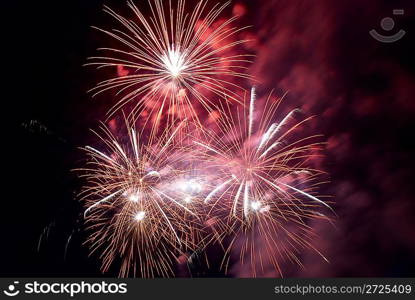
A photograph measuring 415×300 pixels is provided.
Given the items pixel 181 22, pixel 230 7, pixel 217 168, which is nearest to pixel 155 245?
pixel 217 168

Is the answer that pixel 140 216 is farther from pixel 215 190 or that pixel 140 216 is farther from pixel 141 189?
pixel 215 190

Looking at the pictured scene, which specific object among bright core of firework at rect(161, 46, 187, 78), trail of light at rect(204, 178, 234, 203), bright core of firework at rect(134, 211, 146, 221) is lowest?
bright core of firework at rect(134, 211, 146, 221)

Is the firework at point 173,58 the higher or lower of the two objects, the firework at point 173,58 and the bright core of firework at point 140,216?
the higher

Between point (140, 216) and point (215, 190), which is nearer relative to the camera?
point (215, 190)

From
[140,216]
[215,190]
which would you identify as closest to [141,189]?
[140,216]

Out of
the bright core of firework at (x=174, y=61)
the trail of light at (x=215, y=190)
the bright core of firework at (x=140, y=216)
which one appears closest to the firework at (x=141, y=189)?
the bright core of firework at (x=140, y=216)

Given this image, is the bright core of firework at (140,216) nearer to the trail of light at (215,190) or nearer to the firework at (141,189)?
the firework at (141,189)

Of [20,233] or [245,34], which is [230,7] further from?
[20,233]

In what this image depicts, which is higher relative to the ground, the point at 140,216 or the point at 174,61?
the point at 174,61

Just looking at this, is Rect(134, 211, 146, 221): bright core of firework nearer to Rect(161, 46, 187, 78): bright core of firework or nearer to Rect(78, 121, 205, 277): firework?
Rect(78, 121, 205, 277): firework

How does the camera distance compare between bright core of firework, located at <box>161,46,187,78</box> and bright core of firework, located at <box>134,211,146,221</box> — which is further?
bright core of firework, located at <box>134,211,146,221</box>

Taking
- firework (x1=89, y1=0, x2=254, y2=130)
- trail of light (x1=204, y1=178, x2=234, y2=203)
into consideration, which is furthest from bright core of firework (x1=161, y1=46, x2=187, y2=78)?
trail of light (x1=204, y1=178, x2=234, y2=203)
